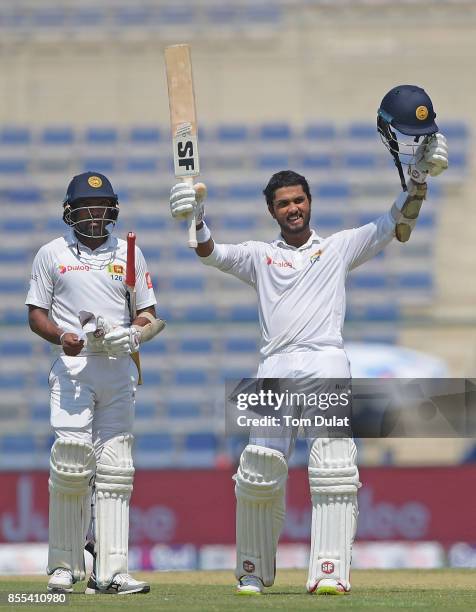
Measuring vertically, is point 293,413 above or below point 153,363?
below

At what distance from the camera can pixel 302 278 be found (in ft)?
A: 19.6

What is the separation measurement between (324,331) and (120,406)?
0.91m

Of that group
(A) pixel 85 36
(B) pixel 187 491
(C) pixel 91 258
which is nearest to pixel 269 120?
(A) pixel 85 36

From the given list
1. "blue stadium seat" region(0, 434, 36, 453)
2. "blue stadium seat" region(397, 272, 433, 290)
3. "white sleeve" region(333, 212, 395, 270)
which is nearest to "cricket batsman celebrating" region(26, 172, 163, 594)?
"white sleeve" region(333, 212, 395, 270)

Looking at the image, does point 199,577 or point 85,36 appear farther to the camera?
point 85,36

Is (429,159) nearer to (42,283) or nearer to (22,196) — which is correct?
(42,283)

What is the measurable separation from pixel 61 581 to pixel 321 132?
1524 cm

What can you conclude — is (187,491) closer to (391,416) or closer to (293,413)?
(391,416)

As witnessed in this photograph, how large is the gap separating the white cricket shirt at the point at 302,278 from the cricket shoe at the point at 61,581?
122 cm

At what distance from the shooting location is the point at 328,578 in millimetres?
5688

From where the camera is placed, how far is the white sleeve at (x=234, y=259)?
606cm

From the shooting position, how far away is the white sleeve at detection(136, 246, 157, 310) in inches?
241

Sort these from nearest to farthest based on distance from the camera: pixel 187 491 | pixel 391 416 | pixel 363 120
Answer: pixel 391 416 < pixel 187 491 < pixel 363 120

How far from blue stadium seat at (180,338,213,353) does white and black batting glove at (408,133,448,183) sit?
518 inches
